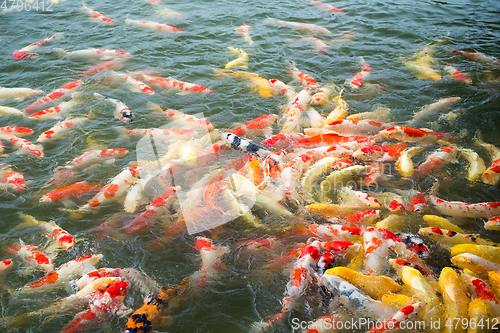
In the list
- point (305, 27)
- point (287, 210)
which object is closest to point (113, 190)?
point (287, 210)

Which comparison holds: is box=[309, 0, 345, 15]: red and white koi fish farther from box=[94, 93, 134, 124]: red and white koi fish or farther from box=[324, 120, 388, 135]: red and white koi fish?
box=[94, 93, 134, 124]: red and white koi fish

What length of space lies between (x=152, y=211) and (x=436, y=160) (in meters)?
4.00

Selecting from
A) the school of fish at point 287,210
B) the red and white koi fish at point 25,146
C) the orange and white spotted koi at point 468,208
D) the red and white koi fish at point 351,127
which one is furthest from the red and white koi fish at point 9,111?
the orange and white spotted koi at point 468,208

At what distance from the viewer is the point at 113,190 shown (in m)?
4.46

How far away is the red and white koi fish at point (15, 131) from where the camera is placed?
559 cm

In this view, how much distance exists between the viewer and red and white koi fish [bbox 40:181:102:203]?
4.45m

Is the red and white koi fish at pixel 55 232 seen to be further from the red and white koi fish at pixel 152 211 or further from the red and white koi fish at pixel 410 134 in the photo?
the red and white koi fish at pixel 410 134

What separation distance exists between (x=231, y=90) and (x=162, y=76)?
168 centimetres

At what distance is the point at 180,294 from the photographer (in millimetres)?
3324

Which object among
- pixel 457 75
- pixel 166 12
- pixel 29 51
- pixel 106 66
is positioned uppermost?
pixel 166 12

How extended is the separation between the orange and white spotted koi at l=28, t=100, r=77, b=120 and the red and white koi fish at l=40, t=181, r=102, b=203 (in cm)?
223

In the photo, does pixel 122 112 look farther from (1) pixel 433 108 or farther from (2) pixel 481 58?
(2) pixel 481 58

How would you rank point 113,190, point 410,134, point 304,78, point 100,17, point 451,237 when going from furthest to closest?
point 100,17, point 304,78, point 410,134, point 113,190, point 451,237

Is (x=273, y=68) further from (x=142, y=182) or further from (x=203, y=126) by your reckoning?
(x=142, y=182)
